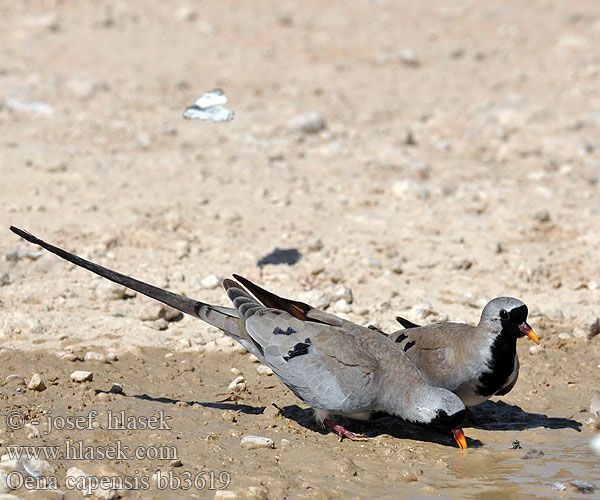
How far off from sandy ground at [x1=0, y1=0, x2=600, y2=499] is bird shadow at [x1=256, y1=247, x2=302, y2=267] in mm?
26

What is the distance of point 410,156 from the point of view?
10.8 meters

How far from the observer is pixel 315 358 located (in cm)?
556

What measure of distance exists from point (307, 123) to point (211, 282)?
4.28 meters

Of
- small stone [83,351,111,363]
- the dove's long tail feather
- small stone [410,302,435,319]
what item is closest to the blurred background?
small stone [410,302,435,319]

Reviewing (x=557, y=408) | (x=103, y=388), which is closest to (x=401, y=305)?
(x=557, y=408)

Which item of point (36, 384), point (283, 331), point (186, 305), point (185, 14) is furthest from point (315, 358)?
point (185, 14)

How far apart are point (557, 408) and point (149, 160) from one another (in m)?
5.44

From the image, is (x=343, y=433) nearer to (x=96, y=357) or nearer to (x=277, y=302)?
(x=277, y=302)

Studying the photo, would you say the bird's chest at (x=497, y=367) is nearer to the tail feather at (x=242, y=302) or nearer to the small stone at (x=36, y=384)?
the tail feather at (x=242, y=302)

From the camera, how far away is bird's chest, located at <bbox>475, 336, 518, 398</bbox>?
5.63 metres

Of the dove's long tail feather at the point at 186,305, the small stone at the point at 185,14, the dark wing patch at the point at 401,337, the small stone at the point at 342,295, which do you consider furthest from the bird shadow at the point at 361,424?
the small stone at the point at 185,14

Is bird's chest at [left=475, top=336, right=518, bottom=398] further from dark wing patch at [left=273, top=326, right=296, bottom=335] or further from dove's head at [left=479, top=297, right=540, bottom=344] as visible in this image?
dark wing patch at [left=273, top=326, right=296, bottom=335]

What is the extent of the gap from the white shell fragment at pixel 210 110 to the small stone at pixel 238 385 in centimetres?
196

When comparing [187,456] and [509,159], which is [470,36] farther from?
[187,456]
